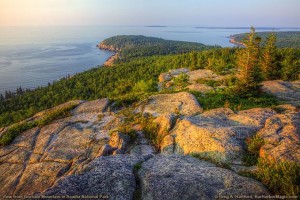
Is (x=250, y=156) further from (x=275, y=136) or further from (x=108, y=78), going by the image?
(x=108, y=78)

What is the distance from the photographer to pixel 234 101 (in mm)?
19328

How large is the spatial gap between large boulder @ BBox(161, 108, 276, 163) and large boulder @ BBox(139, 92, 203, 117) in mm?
1920

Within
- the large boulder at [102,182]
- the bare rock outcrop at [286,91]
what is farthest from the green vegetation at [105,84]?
the large boulder at [102,182]

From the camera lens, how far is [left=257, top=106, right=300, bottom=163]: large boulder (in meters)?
8.79

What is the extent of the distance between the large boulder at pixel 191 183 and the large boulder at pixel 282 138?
7.41ft

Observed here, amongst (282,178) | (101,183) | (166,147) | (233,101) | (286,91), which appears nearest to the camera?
(282,178)

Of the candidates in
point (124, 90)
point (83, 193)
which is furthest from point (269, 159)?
point (124, 90)

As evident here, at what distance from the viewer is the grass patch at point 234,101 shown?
1799cm

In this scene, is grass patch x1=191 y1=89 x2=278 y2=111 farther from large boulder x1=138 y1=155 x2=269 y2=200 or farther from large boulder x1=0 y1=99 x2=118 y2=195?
large boulder x1=138 y1=155 x2=269 y2=200

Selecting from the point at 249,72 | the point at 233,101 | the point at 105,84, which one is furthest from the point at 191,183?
the point at 105,84

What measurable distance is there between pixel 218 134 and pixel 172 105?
7536mm

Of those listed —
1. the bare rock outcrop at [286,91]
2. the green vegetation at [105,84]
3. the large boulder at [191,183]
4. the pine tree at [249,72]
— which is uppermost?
the pine tree at [249,72]

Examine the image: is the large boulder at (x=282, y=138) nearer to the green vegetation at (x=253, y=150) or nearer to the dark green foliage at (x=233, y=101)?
the green vegetation at (x=253, y=150)

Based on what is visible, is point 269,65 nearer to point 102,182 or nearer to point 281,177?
point 281,177
